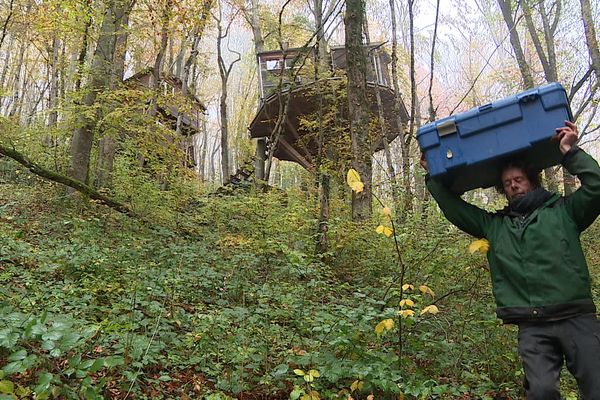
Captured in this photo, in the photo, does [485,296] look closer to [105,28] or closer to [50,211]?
[50,211]

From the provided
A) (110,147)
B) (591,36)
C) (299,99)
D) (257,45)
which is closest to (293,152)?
(299,99)

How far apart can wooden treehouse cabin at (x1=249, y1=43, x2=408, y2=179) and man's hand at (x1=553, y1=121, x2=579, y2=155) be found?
11.0 metres

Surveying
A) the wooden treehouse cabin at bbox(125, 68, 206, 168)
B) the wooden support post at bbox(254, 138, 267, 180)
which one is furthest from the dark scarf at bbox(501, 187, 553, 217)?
the wooden support post at bbox(254, 138, 267, 180)

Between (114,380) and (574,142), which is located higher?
(574,142)

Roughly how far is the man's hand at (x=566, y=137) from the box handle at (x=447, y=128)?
0.59 metres

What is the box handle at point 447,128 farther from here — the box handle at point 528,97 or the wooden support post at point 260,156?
the wooden support post at point 260,156

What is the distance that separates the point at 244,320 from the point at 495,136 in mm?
3007

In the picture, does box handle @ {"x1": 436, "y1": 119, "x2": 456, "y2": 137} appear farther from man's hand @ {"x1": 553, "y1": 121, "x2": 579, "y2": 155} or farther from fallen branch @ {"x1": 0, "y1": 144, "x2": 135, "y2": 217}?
fallen branch @ {"x1": 0, "y1": 144, "x2": 135, "y2": 217}

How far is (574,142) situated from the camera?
8.74ft

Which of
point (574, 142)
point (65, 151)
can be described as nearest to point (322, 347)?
point (574, 142)

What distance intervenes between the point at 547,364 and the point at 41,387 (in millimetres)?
2792

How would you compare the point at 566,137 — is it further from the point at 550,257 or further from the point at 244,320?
the point at 244,320

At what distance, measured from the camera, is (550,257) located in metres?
2.56

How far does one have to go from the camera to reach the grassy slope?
10.8 ft
